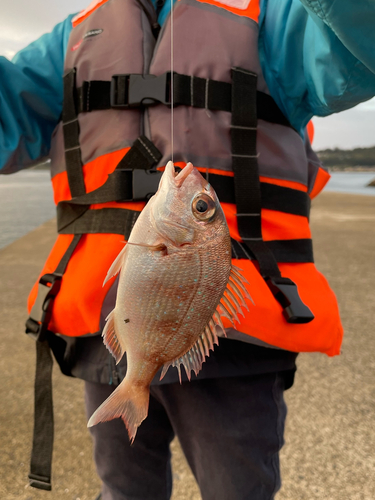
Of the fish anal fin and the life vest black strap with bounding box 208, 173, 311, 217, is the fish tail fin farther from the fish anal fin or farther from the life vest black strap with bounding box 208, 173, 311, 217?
the life vest black strap with bounding box 208, 173, 311, 217

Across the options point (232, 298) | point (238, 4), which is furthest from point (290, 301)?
point (238, 4)

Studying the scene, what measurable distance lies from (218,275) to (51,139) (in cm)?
123

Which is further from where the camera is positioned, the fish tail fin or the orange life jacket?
the orange life jacket

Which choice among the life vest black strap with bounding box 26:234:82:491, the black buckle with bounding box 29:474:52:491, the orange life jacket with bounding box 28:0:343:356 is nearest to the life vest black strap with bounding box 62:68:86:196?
the orange life jacket with bounding box 28:0:343:356

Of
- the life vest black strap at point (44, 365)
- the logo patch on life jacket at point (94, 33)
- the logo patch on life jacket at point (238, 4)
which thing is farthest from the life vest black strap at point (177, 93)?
the life vest black strap at point (44, 365)

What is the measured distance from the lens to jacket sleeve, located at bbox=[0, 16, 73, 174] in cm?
167

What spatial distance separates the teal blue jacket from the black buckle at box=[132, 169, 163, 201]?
0.58 m

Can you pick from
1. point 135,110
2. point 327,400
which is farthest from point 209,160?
point 327,400

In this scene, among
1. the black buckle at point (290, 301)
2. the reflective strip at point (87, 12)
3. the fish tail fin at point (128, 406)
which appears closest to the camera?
the fish tail fin at point (128, 406)

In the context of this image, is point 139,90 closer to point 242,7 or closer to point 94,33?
point 94,33

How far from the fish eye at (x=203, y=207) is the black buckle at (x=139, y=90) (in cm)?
62

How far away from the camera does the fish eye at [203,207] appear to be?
97cm

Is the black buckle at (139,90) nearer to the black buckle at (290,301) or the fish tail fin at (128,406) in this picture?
the black buckle at (290,301)

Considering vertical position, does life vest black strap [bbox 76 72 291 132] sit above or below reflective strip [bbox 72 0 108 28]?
below
